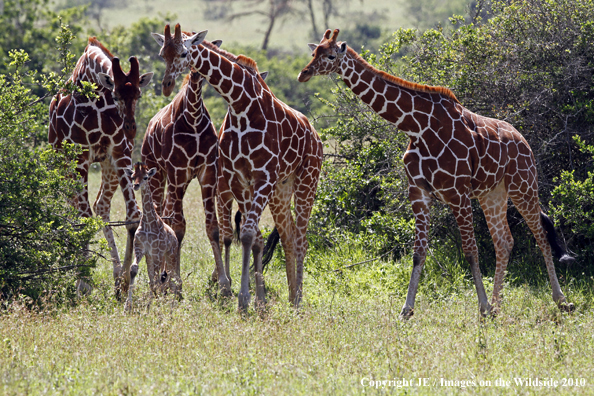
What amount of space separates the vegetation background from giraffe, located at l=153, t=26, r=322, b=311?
0.82m

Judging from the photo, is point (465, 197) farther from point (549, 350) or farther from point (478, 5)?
point (478, 5)

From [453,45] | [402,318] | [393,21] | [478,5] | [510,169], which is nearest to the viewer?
[402,318]

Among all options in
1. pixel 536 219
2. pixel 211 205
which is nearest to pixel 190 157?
pixel 211 205

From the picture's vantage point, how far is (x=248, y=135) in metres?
6.78

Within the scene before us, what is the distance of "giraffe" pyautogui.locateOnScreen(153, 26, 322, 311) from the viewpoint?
654 cm

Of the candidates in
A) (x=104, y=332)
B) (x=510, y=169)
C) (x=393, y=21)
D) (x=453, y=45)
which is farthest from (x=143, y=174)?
(x=393, y=21)

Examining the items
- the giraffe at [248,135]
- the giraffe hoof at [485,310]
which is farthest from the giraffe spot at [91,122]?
the giraffe hoof at [485,310]

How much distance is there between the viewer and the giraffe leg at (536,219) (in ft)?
23.8

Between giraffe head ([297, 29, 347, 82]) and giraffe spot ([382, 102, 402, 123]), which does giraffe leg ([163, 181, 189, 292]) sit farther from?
giraffe spot ([382, 102, 402, 123])

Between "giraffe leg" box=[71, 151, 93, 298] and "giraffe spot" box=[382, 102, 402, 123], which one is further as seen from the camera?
"giraffe leg" box=[71, 151, 93, 298]

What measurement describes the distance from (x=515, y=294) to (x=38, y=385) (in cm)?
540

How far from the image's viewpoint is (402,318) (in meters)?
6.56

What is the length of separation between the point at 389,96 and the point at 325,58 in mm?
793

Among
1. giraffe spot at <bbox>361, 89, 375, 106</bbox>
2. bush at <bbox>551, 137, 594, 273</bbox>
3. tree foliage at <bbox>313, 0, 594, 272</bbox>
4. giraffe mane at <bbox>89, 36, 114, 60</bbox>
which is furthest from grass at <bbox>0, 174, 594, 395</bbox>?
giraffe mane at <bbox>89, 36, 114, 60</bbox>
